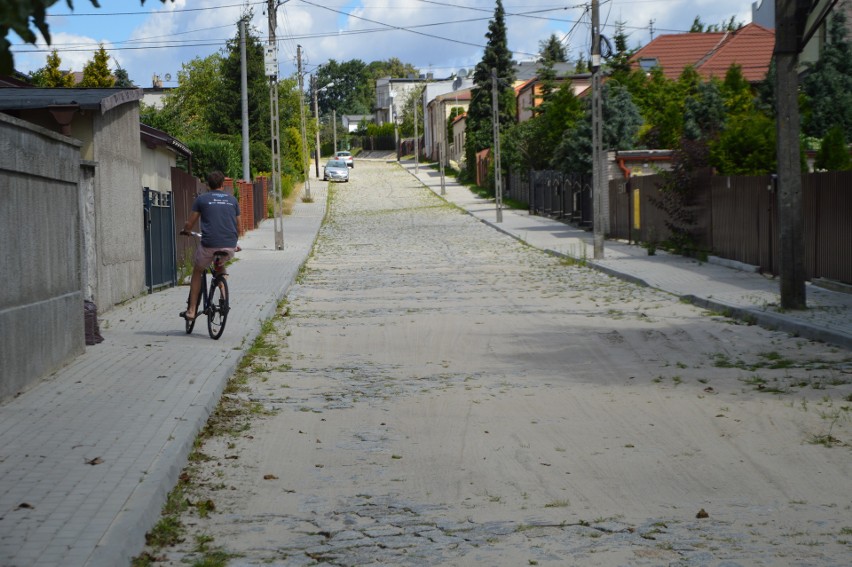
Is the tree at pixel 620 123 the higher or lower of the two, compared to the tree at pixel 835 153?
higher

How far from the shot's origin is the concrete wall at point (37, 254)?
358 inches

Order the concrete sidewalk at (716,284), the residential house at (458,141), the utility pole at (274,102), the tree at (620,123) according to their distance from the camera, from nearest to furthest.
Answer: the concrete sidewalk at (716,284) → the utility pole at (274,102) → the tree at (620,123) → the residential house at (458,141)

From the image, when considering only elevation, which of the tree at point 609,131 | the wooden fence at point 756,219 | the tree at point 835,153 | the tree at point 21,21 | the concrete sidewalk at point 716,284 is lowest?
the concrete sidewalk at point 716,284

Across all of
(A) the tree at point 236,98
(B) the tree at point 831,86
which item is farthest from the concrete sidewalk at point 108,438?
(A) the tree at point 236,98

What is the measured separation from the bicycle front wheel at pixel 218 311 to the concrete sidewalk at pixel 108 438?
15cm

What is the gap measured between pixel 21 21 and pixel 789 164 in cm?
1362

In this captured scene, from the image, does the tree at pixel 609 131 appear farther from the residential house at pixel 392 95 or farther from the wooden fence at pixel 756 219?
the residential house at pixel 392 95

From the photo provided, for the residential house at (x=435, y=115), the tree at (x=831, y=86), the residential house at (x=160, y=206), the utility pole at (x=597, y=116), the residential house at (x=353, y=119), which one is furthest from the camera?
the residential house at (x=353, y=119)

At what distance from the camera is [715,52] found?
184ft

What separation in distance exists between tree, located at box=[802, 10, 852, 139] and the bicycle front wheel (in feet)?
97.3

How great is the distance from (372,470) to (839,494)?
2748 millimetres

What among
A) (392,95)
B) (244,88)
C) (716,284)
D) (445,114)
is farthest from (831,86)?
(392,95)

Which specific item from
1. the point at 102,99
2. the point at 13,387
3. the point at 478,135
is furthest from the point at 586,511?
the point at 478,135

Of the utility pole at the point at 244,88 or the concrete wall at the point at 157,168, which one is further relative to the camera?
the utility pole at the point at 244,88
